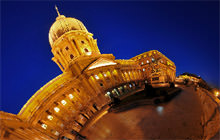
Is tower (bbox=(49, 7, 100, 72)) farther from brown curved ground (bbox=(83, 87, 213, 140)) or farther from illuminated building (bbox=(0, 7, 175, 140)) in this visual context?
brown curved ground (bbox=(83, 87, 213, 140))

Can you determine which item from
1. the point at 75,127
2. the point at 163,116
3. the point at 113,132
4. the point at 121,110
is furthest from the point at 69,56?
the point at 163,116

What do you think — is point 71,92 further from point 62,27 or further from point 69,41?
point 62,27

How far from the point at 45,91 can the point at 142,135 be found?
22291 millimetres

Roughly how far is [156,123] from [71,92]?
70.7 ft

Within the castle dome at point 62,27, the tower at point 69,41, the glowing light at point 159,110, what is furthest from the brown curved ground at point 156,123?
the castle dome at point 62,27

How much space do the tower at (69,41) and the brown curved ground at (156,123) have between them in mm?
28756

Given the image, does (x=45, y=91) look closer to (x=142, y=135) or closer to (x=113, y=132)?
(x=113, y=132)

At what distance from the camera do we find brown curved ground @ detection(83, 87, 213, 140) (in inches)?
408

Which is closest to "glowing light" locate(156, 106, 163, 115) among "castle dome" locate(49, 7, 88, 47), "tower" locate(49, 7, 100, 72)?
"tower" locate(49, 7, 100, 72)

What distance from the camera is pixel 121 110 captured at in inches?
741

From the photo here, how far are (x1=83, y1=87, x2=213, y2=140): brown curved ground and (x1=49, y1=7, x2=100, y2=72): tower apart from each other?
1132 inches

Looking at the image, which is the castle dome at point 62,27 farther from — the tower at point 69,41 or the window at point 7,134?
the window at point 7,134

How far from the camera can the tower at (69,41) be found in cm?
4122

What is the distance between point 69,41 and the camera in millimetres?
41031
